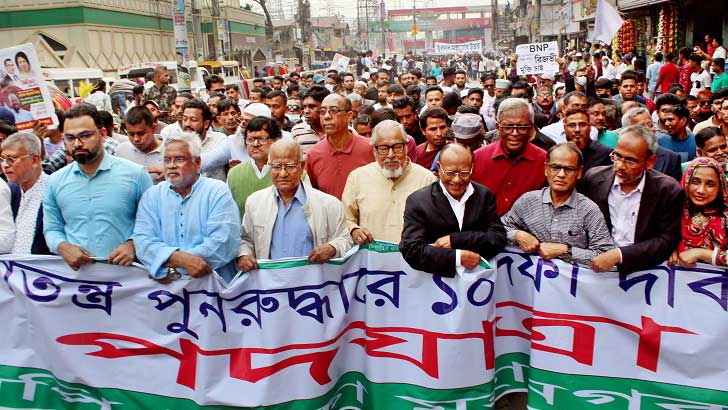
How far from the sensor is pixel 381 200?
432cm

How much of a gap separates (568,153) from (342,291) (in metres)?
1.52

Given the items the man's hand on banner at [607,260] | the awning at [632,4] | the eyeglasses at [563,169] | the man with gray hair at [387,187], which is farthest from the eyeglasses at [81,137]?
the awning at [632,4]

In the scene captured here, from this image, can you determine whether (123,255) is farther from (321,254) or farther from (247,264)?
(321,254)

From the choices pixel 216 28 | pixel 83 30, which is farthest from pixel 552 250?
pixel 216 28

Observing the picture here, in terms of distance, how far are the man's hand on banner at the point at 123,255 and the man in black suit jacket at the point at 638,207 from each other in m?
2.62

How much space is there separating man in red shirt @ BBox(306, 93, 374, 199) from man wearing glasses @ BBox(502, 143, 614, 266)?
1.70 metres

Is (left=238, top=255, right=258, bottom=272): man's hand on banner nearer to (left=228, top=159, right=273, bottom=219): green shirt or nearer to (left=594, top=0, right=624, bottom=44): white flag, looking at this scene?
(left=228, top=159, right=273, bottom=219): green shirt

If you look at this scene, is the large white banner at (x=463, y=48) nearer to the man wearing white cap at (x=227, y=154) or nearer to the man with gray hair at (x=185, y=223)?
the man wearing white cap at (x=227, y=154)

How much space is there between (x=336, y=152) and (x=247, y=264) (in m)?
1.72

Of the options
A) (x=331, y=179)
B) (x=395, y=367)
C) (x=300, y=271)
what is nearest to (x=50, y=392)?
(x=300, y=271)

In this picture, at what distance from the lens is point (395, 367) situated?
12.7 ft

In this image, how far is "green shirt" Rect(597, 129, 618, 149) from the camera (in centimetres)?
576

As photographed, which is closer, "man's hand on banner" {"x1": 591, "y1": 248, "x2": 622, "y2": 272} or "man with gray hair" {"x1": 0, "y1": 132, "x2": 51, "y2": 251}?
"man's hand on banner" {"x1": 591, "y1": 248, "x2": 622, "y2": 272}

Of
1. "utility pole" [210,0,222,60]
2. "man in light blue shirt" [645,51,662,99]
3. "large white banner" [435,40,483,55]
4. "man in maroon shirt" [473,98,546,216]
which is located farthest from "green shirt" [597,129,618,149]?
"utility pole" [210,0,222,60]
